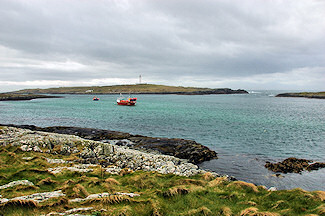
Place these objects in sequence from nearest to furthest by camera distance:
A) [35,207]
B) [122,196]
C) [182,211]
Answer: [35,207]
[182,211]
[122,196]

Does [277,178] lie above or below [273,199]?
below

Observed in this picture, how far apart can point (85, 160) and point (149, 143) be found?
1214 centimetres

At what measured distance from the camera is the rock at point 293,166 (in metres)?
20.3

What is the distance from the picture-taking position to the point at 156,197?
9.45 meters

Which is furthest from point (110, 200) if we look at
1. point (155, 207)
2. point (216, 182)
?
point (216, 182)

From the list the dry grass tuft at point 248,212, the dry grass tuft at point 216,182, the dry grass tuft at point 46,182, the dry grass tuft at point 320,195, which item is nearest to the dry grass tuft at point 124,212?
the dry grass tuft at point 248,212

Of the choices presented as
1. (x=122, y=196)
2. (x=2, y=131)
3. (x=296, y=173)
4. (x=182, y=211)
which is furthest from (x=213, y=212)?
(x=2, y=131)

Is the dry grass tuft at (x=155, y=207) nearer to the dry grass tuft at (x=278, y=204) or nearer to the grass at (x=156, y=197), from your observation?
the grass at (x=156, y=197)

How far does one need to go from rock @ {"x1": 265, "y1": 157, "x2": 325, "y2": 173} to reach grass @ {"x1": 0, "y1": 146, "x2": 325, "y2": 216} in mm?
10492

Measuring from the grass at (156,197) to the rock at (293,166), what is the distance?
1049 centimetres

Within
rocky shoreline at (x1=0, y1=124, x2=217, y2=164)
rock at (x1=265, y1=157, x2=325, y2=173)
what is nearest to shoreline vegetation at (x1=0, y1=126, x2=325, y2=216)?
rocky shoreline at (x1=0, y1=124, x2=217, y2=164)

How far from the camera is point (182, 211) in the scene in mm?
8242

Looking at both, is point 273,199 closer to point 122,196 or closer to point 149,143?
point 122,196

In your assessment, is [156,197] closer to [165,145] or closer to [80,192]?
[80,192]
